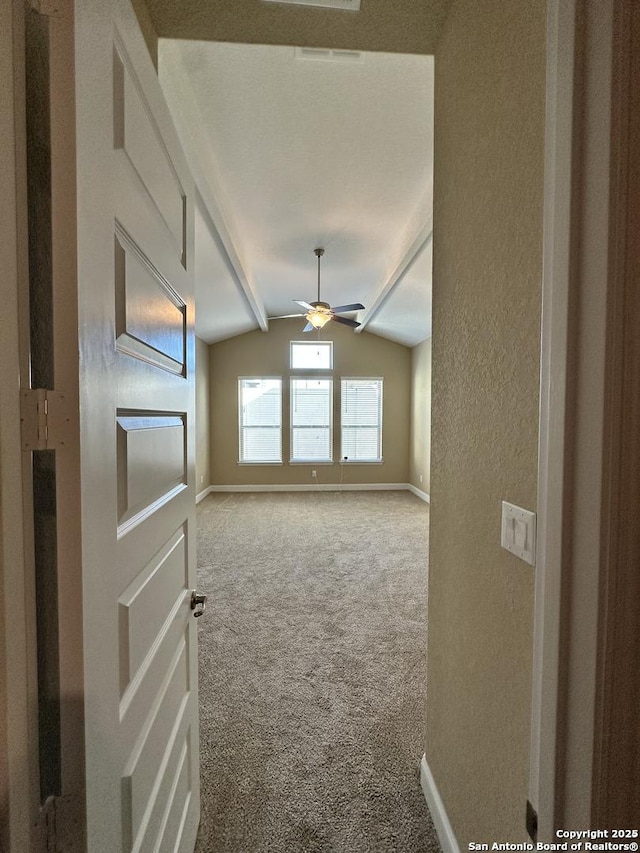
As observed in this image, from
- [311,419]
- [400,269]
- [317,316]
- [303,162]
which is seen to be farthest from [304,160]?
[311,419]

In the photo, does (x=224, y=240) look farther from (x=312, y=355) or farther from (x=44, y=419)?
(x=312, y=355)

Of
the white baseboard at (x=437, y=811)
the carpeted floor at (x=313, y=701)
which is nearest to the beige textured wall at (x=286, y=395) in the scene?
the carpeted floor at (x=313, y=701)

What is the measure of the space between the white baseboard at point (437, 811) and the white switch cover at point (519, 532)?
1.04 meters

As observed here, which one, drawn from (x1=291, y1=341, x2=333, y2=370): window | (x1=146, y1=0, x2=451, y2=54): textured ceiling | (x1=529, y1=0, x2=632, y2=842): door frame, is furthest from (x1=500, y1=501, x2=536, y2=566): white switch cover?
(x1=291, y1=341, x2=333, y2=370): window

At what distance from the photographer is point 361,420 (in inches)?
296

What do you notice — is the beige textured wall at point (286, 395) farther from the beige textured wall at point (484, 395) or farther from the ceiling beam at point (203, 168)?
the beige textured wall at point (484, 395)

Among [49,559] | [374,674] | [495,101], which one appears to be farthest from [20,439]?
[374,674]

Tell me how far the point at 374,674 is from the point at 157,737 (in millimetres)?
1543

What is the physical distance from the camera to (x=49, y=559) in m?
0.55

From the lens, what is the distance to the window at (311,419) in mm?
7434

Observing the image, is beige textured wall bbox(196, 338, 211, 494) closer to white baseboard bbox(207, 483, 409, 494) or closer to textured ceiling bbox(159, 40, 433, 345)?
white baseboard bbox(207, 483, 409, 494)

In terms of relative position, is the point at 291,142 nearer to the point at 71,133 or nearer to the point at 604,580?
the point at 71,133

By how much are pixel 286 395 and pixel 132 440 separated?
668cm

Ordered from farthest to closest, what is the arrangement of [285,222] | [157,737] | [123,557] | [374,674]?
[285,222] → [374,674] → [157,737] → [123,557]
